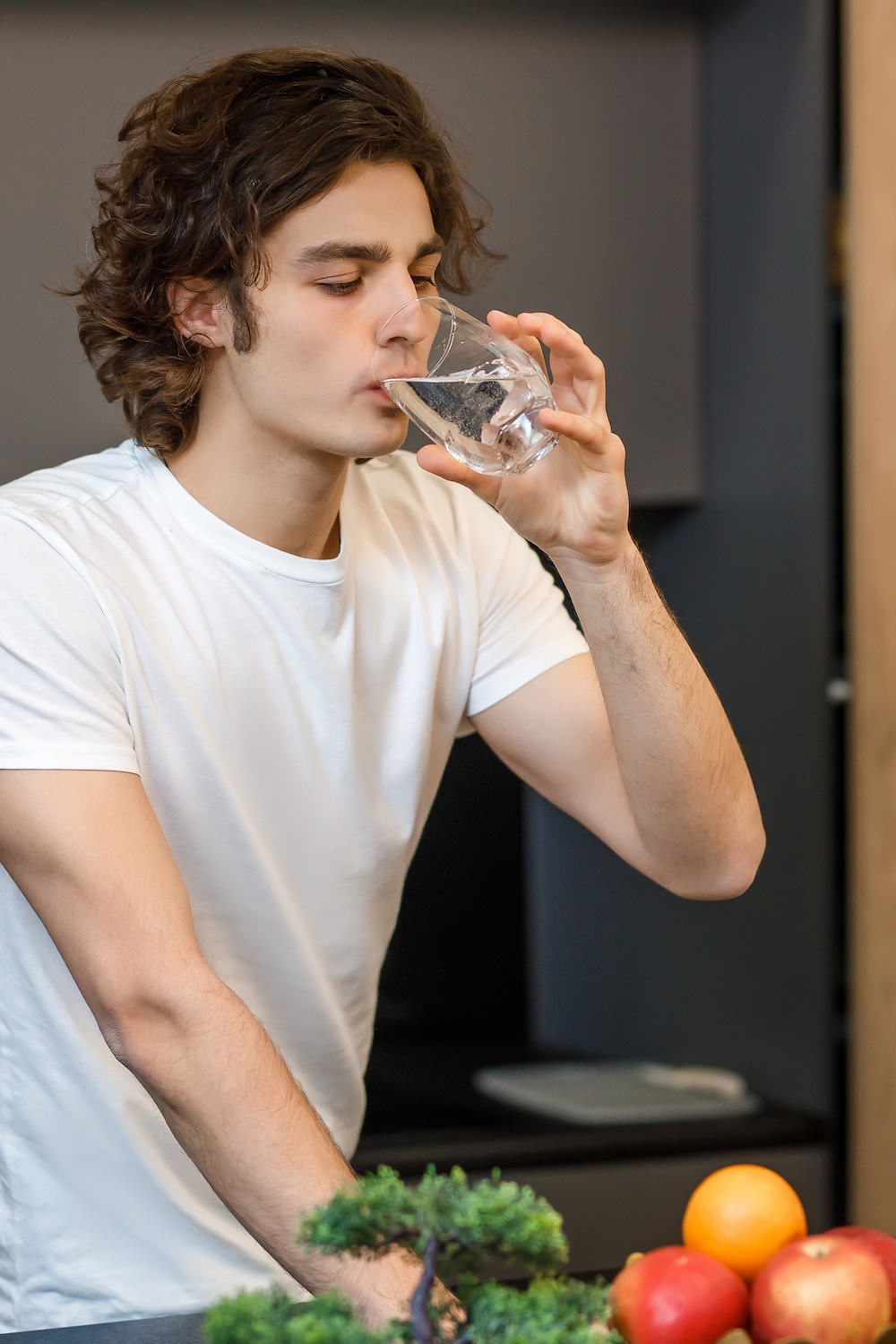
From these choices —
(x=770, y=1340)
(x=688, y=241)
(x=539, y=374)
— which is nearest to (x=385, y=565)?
(x=539, y=374)

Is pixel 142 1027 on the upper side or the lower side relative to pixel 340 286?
lower

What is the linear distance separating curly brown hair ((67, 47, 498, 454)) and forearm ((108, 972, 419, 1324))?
2.05ft

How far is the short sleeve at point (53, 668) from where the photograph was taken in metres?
1.06

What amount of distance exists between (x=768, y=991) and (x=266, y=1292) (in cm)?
174

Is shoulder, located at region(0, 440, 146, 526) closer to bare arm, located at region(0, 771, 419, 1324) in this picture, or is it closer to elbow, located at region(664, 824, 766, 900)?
bare arm, located at region(0, 771, 419, 1324)

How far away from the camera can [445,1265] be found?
625 mm

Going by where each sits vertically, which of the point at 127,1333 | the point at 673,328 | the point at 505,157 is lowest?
the point at 127,1333

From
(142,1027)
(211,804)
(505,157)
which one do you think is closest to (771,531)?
(505,157)

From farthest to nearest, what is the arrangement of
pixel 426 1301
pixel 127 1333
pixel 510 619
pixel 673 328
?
pixel 673 328 → pixel 510 619 → pixel 127 1333 → pixel 426 1301

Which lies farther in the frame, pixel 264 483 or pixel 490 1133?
pixel 490 1133

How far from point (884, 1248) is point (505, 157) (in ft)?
5.72

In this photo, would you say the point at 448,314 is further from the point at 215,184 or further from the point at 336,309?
the point at 215,184

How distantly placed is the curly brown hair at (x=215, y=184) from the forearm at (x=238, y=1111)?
63 centimetres

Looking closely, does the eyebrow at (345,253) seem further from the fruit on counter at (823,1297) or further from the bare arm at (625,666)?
the fruit on counter at (823,1297)
